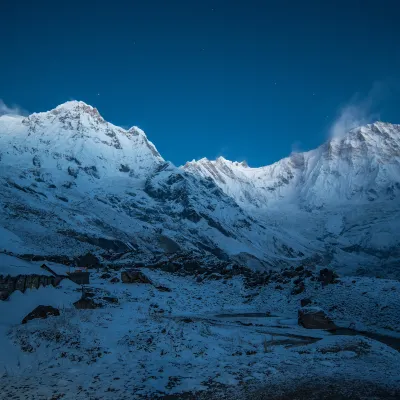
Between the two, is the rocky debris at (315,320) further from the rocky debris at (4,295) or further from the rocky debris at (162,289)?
the rocky debris at (4,295)

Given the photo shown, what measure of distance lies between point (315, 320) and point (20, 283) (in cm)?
1543

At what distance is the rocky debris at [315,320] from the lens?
17580mm

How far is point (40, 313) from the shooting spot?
45.3 feet

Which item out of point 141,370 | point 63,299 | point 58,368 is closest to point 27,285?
point 63,299

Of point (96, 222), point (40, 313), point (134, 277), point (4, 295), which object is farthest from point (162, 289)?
point (96, 222)

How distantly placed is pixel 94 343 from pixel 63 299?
7821 millimetres

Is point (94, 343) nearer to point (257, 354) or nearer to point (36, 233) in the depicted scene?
point (257, 354)

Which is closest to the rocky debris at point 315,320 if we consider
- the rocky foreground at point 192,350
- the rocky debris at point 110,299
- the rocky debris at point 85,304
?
the rocky foreground at point 192,350

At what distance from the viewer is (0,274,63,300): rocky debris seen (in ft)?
52.5

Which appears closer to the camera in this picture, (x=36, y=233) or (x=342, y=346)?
(x=342, y=346)

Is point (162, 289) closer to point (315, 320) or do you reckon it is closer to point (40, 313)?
point (315, 320)

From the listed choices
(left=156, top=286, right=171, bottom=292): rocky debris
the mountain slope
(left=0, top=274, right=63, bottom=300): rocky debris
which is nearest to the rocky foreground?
(left=0, top=274, right=63, bottom=300): rocky debris

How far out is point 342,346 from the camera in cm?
1215

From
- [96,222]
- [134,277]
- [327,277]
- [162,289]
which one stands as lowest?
[162,289]
